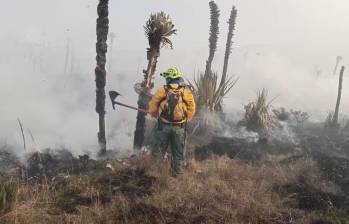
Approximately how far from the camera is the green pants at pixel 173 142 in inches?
288

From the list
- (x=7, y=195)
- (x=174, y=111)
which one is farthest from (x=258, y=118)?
(x=7, y=195)

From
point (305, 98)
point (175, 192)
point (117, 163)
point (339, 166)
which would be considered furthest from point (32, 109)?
point (305, 98)

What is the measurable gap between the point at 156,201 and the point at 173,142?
252 cm

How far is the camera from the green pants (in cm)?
731

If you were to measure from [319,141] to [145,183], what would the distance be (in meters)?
16.3

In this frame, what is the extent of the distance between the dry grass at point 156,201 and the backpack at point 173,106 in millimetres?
899

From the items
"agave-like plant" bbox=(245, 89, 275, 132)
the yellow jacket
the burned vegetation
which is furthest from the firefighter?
"agave-like plant" bbox=(245, 89, 275, 132)

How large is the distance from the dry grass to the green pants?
0.34 m

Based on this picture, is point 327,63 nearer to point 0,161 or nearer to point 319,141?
point 319,141

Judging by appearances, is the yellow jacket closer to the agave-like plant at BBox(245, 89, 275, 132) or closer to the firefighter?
the firefighter

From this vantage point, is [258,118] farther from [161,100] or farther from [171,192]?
[171,192]

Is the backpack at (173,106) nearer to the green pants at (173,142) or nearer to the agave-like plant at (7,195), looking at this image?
the green pants at (173,142)

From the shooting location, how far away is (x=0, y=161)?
14234 millimetres

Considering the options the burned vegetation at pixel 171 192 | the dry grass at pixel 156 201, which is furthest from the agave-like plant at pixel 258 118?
the dry grass at pixel 156 201
